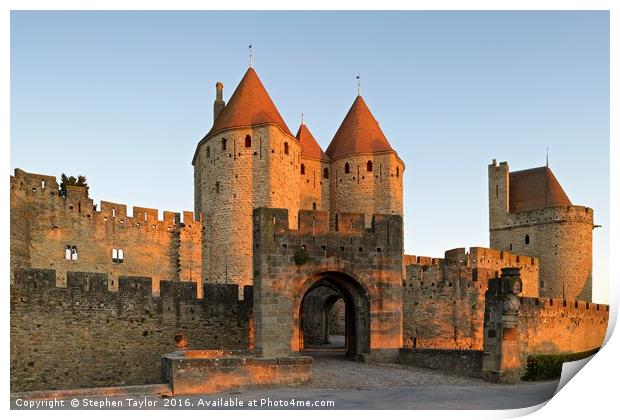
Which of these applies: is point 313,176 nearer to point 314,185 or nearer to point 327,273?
point 314,185

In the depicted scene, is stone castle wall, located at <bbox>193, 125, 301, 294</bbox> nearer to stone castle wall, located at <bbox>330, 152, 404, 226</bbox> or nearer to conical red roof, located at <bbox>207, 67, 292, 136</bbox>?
conical red roof, located at <bbox>207, 67, 292, 136</bbox>

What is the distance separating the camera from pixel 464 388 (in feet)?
45.3

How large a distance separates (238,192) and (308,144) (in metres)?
8.46

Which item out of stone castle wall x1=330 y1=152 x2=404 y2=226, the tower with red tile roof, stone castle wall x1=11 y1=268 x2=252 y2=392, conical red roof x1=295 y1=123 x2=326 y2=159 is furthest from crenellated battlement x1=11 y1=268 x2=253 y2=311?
the tower with red tile roof

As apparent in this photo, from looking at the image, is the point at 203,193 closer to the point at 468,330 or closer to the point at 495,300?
the point at 468,330

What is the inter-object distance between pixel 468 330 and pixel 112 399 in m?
18.7

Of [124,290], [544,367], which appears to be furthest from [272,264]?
[544,367]

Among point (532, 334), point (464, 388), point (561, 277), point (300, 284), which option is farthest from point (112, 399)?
point (561, 277)

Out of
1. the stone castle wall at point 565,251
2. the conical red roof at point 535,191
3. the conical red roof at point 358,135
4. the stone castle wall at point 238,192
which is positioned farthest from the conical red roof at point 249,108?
the stone castle wall at point 565,251

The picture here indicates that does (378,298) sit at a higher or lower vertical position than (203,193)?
lower

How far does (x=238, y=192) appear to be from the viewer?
29875mm

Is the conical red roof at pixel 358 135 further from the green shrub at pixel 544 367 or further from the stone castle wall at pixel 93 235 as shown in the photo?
the green shrub at pixel 544 367

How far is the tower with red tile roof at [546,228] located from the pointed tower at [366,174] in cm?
1073

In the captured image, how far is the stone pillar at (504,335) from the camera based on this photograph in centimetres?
1528
